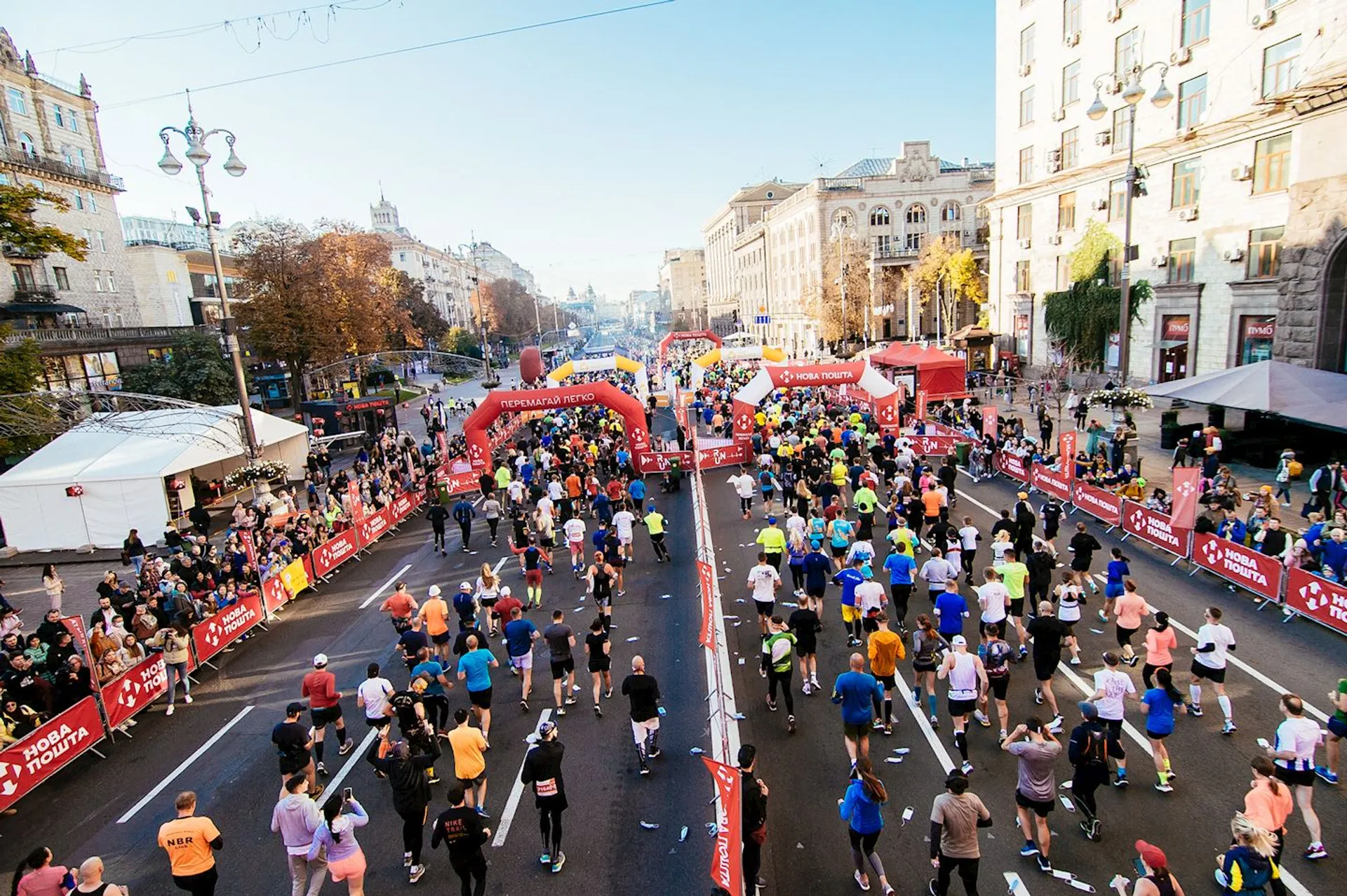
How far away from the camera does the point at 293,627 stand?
45.6 ft

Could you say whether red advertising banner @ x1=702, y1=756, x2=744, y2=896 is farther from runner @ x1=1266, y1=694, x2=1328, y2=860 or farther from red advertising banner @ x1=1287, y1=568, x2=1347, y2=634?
red advertising banner @ x1=1287, y1=568, x2=1347, y2=634

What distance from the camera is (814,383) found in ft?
79.9

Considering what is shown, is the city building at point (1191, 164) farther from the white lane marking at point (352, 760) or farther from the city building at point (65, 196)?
the city building at point (65, 196)

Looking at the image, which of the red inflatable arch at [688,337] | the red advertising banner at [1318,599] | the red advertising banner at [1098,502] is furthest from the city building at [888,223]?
the red advertising banner at [1318,599]

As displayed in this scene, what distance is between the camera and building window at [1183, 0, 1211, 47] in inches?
1033

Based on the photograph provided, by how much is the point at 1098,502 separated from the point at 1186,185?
19602 mm

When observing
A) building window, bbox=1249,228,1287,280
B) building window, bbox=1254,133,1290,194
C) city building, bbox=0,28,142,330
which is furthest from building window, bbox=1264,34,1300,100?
city building, bbox=0,28,142,330

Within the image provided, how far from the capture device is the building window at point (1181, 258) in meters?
27.8

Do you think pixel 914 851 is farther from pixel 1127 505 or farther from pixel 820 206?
pixel 820 206

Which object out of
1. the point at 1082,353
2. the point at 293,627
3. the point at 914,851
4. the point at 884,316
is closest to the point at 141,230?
the point at 884,316

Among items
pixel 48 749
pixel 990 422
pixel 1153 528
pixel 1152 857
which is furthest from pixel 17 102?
pixel 1152 857

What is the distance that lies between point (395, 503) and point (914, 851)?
17.7 m

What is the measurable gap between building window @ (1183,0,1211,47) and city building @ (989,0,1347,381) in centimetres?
6

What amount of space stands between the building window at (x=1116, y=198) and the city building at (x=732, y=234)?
67.4 metres
